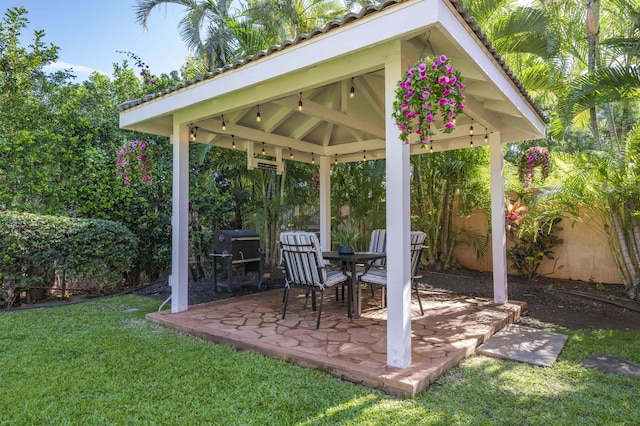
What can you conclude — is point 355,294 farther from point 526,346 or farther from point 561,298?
point 561,298

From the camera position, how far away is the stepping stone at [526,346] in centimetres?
339

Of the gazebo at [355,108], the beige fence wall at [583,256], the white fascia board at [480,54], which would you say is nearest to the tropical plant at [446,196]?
the gazebo at [355,108]

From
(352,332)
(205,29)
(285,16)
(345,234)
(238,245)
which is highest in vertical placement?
(205,29)

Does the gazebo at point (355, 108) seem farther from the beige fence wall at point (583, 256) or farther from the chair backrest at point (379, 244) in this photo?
the beige fence wall at point (583, 256)

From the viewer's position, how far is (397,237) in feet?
9.61

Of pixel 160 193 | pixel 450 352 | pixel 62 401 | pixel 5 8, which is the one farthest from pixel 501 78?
pixel 5 8

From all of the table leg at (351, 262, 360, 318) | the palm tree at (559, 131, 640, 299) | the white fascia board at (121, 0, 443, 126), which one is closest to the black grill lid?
the white fascia board at (121, 0, 443, 126)

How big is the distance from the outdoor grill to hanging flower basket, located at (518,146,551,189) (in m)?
4.36

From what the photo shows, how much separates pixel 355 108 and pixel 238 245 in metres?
2.81

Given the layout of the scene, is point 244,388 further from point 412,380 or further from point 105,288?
point 105,288

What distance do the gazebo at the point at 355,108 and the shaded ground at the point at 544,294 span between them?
67 centimetres

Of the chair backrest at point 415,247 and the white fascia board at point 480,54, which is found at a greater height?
the white fascia board at point 480,54

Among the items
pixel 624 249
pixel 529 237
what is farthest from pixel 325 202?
pixel 624 249

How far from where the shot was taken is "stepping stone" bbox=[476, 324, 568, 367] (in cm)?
339
